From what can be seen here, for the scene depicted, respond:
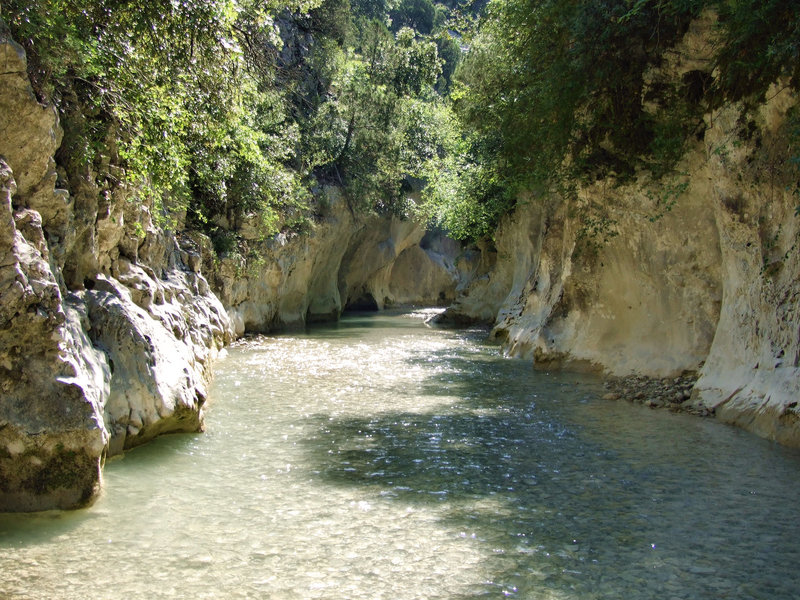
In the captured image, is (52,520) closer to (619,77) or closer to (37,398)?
(37,398)

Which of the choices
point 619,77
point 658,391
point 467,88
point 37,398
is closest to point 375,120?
point 467,88

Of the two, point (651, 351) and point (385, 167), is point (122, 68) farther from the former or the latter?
point (385, 167)

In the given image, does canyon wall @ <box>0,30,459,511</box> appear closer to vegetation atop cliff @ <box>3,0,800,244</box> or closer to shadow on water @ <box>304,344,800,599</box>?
vegetation atop cliff @ <box>3,0,800,244</box>

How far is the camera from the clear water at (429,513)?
408 centimetres

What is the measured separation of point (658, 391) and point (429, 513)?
232 inches

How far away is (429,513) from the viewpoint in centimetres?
526

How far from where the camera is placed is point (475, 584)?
4.08 m

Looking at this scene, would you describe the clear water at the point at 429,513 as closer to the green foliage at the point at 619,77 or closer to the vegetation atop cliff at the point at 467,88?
the vegetation atop cliff at the point at 467,88

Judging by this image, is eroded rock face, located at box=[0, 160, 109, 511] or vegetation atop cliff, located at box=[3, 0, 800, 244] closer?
eroded rock face, located at box=[0, 160, 109, 511]

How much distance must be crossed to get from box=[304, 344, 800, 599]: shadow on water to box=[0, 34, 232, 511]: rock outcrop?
190 centimetres

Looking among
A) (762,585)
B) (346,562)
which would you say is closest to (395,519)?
(346,562)

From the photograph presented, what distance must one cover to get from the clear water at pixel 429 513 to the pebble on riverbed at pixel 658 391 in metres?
0.31

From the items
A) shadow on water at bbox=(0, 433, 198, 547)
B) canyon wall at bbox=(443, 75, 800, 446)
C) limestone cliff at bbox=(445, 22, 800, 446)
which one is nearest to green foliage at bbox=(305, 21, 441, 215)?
canyon wall at bbox=(443, 75, 800, 446)

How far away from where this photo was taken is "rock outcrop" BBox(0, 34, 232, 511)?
194 inches
